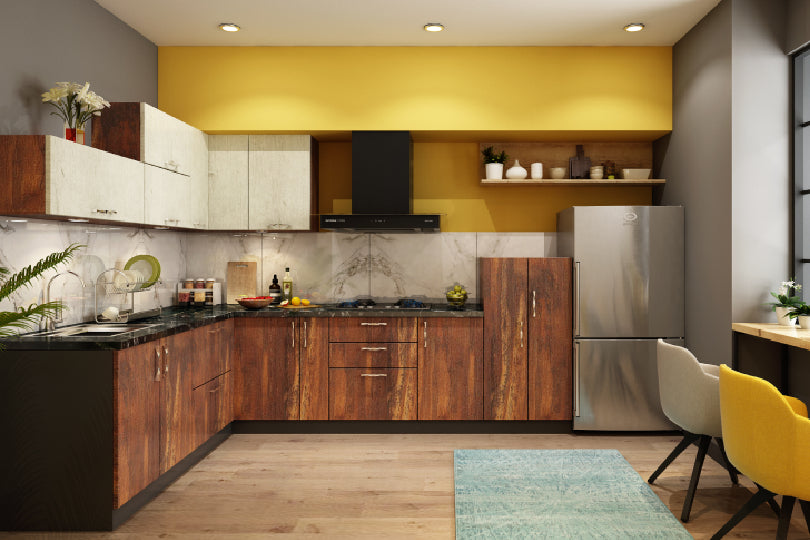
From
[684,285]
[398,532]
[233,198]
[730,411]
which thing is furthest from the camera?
[233,198]

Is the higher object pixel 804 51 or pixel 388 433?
pixel 804 51

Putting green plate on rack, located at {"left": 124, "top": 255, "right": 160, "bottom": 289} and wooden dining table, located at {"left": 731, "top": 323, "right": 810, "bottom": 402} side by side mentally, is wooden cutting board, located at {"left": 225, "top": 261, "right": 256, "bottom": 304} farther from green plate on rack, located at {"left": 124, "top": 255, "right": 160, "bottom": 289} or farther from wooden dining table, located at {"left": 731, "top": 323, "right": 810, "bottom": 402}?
wooden dining table, located at {"left": 731, "top": 323, "right": 810, "bottom": 402}

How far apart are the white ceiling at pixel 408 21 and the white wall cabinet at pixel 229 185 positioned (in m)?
0.79

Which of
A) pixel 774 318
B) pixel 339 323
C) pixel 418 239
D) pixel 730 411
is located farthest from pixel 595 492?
pixel 418 239

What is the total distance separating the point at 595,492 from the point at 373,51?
3.38m

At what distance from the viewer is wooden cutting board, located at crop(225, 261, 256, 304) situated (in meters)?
4.78

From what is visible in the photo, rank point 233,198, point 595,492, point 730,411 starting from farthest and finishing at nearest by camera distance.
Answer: point 233,198, point 595,492, point 730,411

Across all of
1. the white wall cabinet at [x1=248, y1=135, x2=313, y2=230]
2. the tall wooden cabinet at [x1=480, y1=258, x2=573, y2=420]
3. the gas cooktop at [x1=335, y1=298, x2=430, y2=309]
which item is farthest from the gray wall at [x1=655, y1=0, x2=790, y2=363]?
the white wall cabinet at [x1=248, y1=135, x2=313, y2=230]

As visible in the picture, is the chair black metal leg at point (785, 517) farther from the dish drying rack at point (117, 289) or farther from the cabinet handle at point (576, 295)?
the dish drying rack at point (117, 289)

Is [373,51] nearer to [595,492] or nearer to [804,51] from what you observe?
[804,51]

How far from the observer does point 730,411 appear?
93.2 inches

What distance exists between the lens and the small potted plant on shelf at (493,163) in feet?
14.7

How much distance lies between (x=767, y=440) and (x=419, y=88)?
3230 millimetres

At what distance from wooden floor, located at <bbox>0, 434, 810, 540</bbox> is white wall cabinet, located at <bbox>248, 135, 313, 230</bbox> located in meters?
1.62
